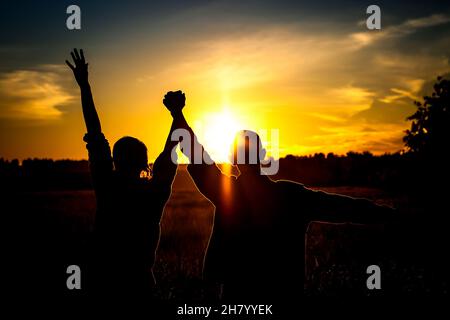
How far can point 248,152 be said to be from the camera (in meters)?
3.96

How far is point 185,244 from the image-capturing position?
1476 cm

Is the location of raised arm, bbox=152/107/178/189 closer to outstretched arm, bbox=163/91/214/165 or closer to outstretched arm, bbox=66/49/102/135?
outstretched arm, bbox=163/91/214/165

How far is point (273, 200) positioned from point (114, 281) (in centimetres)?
154

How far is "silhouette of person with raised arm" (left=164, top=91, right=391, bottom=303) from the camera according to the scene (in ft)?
12.8

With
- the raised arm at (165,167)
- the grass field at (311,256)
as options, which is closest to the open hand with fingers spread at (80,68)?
the raised arm at (165,167)

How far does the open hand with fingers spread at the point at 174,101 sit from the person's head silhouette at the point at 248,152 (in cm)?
83

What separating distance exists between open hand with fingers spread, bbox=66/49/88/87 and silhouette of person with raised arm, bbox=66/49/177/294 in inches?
15.9

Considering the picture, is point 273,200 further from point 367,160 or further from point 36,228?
point 367,160

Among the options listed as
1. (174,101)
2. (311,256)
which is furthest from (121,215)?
(311,256)

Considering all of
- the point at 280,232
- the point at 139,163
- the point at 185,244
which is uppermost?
the point at 139,163

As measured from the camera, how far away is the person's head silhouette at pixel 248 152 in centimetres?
392

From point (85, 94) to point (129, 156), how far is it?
0.77 metres

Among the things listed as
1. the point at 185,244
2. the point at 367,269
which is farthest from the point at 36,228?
the point at 367,269

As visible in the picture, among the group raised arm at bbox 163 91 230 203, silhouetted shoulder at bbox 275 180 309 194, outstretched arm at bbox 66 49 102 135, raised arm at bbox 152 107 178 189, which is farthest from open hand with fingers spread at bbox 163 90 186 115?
silhouetted shoulder at bbox 275 180 309 194
